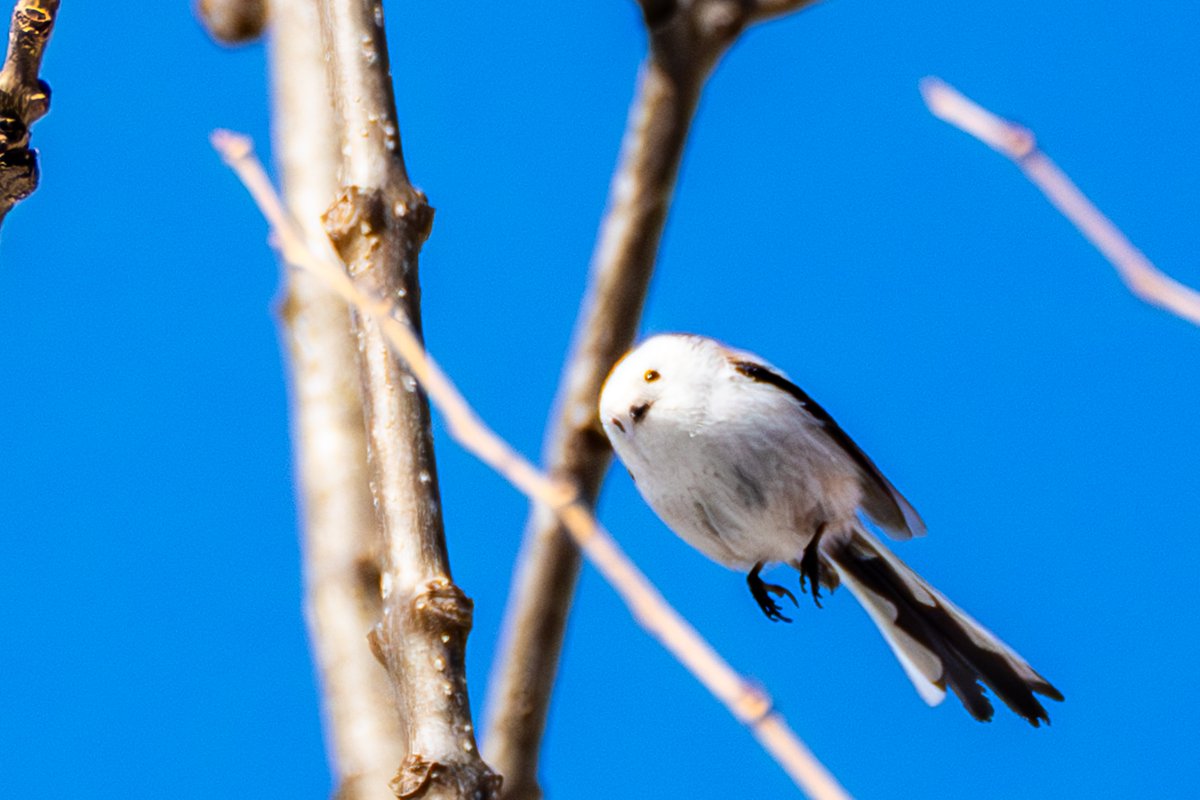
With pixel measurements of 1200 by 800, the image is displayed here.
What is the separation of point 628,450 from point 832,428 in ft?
1.41

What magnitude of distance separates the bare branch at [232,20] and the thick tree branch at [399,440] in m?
1.20

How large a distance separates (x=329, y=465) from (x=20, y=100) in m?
0.75

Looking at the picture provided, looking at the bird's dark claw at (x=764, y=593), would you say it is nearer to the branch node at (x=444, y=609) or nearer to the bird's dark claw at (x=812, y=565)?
the bird's dark claw at (x=812, y=565)

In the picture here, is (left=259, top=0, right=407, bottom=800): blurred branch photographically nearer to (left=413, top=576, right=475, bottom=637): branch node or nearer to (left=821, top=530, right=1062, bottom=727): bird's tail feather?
(left=413, top=576, right=475, bottom=637): branch node

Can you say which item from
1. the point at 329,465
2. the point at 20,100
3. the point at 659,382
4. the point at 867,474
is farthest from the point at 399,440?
the point at 867,474

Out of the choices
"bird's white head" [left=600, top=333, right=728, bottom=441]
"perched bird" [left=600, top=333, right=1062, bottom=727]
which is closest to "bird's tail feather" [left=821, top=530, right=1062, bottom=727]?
"perched bird" [left=600, top=333, right=1062, bottom=727]

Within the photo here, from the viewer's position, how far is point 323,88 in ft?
7.06

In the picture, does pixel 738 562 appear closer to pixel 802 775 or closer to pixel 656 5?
pixel 656 5

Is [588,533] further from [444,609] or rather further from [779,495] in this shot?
[779,495]

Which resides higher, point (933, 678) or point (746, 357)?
point (746, 357)

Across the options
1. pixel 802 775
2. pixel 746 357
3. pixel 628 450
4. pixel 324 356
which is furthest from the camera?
pixel 746 357

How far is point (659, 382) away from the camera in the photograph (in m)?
2.04

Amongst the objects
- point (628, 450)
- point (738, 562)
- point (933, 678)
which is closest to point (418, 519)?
point (628, 450)

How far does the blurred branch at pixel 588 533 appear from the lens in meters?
0.64
